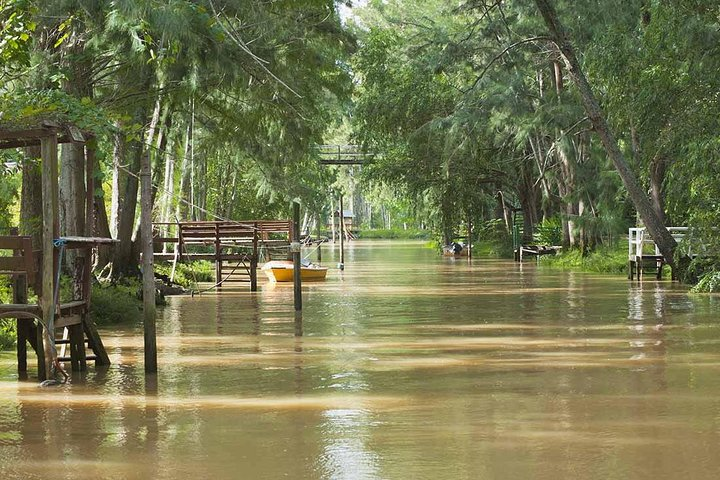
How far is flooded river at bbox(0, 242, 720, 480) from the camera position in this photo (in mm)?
8773

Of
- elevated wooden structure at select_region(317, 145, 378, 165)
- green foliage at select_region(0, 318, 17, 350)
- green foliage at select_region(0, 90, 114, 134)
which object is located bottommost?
green foliage at select_region(0, 318, 17, 350)

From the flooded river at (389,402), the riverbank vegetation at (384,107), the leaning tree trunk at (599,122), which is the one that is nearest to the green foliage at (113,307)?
the riverbank vegetation at (384,107)

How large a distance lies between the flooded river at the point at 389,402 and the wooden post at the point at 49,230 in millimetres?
826

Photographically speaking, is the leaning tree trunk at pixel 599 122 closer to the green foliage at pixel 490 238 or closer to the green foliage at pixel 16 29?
the green foliage at pixel 16 29

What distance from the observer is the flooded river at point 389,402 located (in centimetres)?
877

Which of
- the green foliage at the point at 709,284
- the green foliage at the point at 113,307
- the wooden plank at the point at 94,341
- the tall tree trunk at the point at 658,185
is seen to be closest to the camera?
the wooden plank at the point at 94,341

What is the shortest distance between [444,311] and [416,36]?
2314 cm

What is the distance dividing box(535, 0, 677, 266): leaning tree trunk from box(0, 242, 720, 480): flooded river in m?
6.67

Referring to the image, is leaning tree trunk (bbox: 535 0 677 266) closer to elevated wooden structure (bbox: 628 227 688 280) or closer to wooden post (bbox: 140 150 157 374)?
elevated wooden structure (bbox: 628 227 688 280)

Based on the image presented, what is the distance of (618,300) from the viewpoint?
25234mm

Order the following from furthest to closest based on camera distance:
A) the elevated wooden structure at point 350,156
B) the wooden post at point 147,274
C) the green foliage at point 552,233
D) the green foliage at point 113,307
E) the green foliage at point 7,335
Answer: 1. the elevated wooden structure at point 350,156
2. the green foliage at point 552,233
3. the green foliage at point 113,307
4. the green foliage at point 7,335
5. the wooden post at point 147,274

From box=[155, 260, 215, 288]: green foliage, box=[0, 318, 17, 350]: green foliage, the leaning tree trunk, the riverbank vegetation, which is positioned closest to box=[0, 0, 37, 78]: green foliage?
the riverbank vegetation

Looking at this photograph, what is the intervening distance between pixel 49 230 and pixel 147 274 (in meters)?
1.39

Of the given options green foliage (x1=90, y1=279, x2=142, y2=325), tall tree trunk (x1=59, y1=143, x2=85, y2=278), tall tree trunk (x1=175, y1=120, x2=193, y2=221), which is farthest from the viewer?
tall tree trunk (x1=175, y1=120, x2=193, y2=221)
